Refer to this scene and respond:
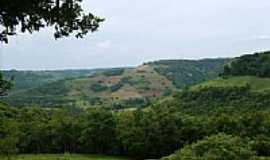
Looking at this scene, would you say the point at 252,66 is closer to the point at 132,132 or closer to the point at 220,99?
the point at 220,99

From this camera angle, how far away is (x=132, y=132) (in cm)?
9638

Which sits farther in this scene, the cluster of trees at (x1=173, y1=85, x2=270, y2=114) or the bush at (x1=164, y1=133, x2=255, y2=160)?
the cluster of trees at (x1=173, y1=85, x2=270, y2=114)

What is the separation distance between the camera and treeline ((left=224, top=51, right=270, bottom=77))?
17488cm

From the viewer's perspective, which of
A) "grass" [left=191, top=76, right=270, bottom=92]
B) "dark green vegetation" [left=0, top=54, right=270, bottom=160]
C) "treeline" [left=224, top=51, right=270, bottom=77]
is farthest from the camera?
"treeline" [left=224, top=51, right=270, bottom=77]

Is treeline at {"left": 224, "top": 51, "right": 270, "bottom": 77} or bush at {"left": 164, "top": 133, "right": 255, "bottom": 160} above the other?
treeline at {"left": 224, "top": 51, "right": 270, "bottom": 77}

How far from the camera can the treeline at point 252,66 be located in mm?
174875

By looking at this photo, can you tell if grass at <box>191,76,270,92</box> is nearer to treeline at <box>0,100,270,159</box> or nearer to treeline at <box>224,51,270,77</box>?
treeline at <box>224,51,270,77</box>

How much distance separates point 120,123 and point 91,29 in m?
89.7

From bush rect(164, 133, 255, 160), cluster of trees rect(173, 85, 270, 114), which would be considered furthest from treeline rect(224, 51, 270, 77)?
bush rect(164, 133, 255, 160)

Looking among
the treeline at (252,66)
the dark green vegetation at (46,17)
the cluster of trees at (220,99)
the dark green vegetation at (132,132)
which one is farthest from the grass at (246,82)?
the dark green vegetation at (46,17)

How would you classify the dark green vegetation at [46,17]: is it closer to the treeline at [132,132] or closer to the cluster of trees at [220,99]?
the treeline at [132,132]

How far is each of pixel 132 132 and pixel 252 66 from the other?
95.3 meters

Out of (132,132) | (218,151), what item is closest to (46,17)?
(218,151)

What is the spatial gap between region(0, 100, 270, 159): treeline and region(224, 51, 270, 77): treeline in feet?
246
